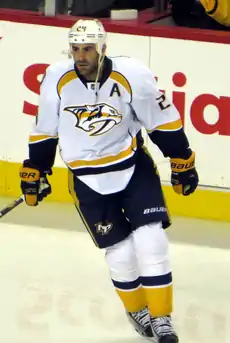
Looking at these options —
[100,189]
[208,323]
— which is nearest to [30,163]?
[100,189]

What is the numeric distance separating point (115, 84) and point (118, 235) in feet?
1.51

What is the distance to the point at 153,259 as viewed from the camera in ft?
10.1

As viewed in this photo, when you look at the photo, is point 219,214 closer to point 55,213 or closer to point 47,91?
point 55,213

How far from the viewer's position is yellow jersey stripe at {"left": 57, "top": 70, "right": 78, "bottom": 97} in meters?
3.04

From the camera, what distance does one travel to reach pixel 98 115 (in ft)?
9.96

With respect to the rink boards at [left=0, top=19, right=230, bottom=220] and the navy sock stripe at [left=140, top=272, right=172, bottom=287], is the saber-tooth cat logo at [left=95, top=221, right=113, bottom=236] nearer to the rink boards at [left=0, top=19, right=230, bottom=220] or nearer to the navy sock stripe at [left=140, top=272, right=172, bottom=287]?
the navy sock stripe at [left=140, top=272, right=172, bottom=287]

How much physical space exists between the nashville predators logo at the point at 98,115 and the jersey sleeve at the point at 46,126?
0.06 meters

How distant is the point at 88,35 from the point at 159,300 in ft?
2.69

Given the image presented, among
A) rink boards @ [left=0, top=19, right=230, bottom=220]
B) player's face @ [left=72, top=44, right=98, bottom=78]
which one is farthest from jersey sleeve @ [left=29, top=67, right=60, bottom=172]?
rink boards @ [left=0, top=19, right=230, bottom=220]

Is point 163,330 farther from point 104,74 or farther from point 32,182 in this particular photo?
point 104,74

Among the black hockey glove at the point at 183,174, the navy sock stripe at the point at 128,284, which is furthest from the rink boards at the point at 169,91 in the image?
the navy sock stripe at the point at 128,284

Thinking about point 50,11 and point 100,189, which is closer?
point 100,189

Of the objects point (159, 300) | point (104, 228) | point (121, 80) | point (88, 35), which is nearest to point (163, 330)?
point (159, 300)

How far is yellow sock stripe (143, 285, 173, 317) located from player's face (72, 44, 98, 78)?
0.69 metres
